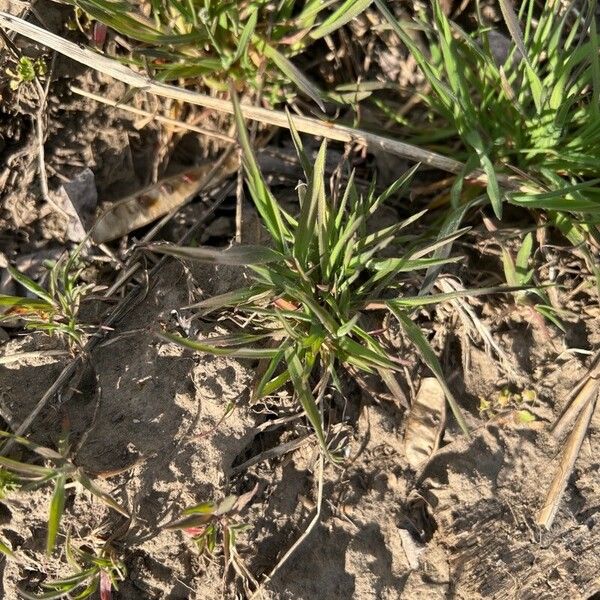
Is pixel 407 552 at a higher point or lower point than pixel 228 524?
lower

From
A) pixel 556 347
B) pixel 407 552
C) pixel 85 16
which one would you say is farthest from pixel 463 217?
pixel 85 16

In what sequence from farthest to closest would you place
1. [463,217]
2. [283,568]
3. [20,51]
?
[463,217]
[20,51]
[283,568]

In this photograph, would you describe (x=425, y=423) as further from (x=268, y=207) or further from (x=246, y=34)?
(x=246, y=34)

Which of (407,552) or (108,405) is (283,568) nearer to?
(407,552)

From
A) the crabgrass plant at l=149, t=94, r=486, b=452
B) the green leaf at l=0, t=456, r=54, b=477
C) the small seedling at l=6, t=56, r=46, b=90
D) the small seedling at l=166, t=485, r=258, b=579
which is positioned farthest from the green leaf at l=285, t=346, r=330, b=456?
the small seedling at l=6, t=56, r=46, b=90

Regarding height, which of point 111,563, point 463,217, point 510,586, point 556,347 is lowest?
point 510,586

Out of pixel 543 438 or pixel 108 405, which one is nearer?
pixel 108 405

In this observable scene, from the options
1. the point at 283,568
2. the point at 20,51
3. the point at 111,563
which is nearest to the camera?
the point at 111,563

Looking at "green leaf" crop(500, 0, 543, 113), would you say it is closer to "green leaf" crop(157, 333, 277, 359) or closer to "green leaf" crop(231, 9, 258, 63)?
"green leaf" crop(231, 9, 258, 63)
